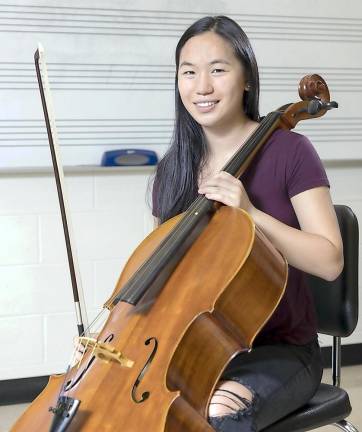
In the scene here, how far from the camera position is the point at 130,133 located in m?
2.48

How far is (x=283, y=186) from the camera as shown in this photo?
4.37 feet

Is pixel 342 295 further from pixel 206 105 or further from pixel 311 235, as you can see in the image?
pixel 206 105

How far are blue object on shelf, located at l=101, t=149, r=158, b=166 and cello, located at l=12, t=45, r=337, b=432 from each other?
1.22 meters

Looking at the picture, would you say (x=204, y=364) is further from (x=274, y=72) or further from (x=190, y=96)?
(x=274, y=72)

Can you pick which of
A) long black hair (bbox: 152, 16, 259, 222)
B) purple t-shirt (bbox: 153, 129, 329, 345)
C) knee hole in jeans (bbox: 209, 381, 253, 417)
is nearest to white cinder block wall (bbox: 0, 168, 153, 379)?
long black hair (bbox: 152, 16, 259, 222)

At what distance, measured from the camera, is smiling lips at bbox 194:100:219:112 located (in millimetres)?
1369

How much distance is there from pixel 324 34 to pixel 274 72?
0.25 meters

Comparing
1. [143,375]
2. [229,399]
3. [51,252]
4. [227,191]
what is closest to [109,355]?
[143,375]

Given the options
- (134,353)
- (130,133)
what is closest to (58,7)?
(130,133)

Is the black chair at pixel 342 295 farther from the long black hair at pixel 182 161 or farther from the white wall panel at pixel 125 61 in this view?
the white wall panel at pixel 125 61

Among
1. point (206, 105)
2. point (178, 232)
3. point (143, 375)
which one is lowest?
point (143, 375)

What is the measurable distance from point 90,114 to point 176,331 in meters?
1.49

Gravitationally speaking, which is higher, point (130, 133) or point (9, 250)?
point (130, 133)

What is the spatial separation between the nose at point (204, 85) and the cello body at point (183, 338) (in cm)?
26
